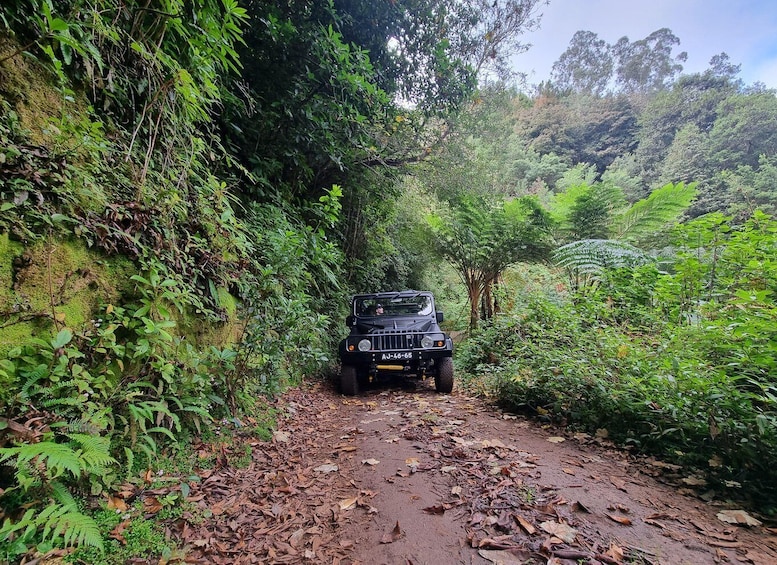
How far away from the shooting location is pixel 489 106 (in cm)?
938

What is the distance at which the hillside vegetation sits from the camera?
66.1 inches

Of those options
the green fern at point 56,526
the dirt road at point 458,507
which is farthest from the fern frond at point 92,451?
the dirt road at point 458,507

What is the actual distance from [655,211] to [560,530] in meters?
8.44

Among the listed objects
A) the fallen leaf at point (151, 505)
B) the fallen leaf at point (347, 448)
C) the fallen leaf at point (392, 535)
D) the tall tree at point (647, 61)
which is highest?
the tall tree at point (647, 61)

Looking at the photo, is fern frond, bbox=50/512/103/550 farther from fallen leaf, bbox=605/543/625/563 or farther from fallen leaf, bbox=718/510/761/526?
fallen leaf, bbox=718/510/761/526

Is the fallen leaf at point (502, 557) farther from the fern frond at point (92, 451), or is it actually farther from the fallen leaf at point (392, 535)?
the fern frond at point (92, 451)

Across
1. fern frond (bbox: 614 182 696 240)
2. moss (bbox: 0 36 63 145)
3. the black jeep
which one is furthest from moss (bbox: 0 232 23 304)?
fern frond (bbox: 614 182 696 240)

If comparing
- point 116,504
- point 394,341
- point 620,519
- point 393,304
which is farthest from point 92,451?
point 393,304

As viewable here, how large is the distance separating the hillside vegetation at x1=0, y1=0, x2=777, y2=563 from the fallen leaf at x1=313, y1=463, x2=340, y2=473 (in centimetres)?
68

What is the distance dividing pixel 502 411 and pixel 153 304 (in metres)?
3.72

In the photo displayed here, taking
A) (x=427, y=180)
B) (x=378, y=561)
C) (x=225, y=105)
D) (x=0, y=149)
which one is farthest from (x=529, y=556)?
(x=427, y=180)

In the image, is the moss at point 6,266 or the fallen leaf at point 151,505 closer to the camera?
the moss at point 6,266

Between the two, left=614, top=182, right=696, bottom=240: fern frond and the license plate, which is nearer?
the license plate

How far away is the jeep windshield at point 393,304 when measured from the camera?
243 inches
